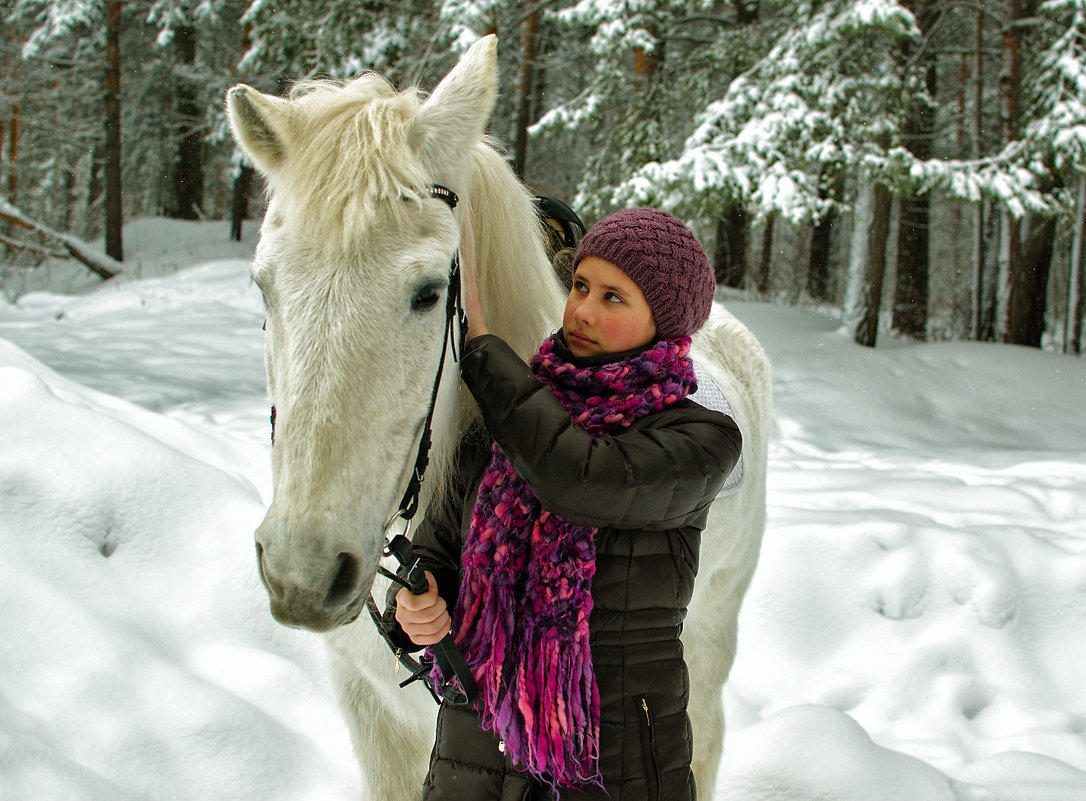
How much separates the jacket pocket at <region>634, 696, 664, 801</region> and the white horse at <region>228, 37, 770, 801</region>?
56 cm

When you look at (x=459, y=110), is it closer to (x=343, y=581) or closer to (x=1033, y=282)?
(x=343, y=581)

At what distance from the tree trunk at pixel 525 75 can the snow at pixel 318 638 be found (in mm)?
7443

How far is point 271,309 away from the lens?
1.33 m

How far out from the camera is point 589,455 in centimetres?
131

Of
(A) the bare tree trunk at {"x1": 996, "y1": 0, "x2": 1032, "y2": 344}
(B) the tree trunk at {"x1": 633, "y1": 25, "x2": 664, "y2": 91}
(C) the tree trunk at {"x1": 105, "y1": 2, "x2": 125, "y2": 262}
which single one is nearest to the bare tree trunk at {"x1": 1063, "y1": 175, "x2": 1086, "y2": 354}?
(A) the bare tree trunk at {"x1": 996, "y1": 0, "x2": 1032, "y2": 344}

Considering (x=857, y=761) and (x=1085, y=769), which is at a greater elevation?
(x=857, y=761)

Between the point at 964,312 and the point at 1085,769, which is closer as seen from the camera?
the point at 1085,769

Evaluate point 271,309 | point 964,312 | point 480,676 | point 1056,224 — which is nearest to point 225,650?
point 480,676

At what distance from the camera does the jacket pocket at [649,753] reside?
141 centimetres

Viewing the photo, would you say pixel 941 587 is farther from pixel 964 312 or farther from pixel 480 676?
pixel 964 312

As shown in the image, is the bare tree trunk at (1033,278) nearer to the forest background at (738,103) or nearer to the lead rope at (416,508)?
the forest background at (738,103)

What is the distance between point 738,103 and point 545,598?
8.27 m

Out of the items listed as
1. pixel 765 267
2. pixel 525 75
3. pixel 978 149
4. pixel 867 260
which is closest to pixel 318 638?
pixel 867 260

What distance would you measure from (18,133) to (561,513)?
25369mm
